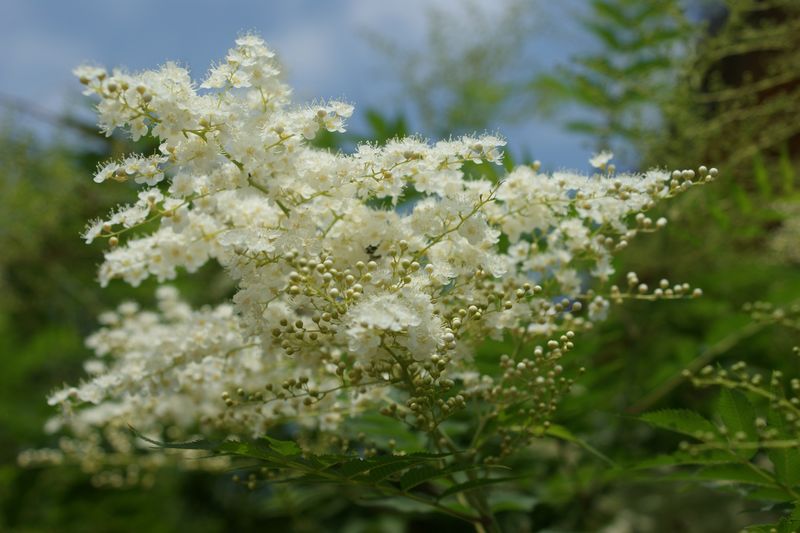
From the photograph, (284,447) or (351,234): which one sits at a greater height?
(351,234)

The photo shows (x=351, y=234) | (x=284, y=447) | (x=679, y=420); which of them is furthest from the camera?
(x=351, y=234)

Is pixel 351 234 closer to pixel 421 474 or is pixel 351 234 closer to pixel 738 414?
pixel 421 474

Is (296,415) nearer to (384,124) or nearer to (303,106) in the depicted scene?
(303,106)

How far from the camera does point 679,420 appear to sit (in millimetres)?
1800

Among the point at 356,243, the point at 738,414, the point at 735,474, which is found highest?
the point at 356,243

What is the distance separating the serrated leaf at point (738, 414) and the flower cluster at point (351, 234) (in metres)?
0.36

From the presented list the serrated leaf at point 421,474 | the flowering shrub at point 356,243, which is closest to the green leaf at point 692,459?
the flowering shrub at point 356,243

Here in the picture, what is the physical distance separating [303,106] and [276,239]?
1.16 ft

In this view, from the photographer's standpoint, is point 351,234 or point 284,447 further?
point 351,234

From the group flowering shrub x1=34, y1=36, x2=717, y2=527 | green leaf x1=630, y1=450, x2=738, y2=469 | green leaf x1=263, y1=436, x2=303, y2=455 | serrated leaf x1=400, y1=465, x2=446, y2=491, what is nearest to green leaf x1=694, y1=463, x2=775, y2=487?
green leaf x1=630, y1=450, x2=738, y2=469

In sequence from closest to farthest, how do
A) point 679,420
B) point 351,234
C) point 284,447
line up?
point 284,447 < point 679,420 < point 351,234

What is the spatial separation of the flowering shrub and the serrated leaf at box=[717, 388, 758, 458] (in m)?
0.35

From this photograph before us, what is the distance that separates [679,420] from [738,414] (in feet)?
0.42

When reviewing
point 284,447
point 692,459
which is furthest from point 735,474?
point 284,447
